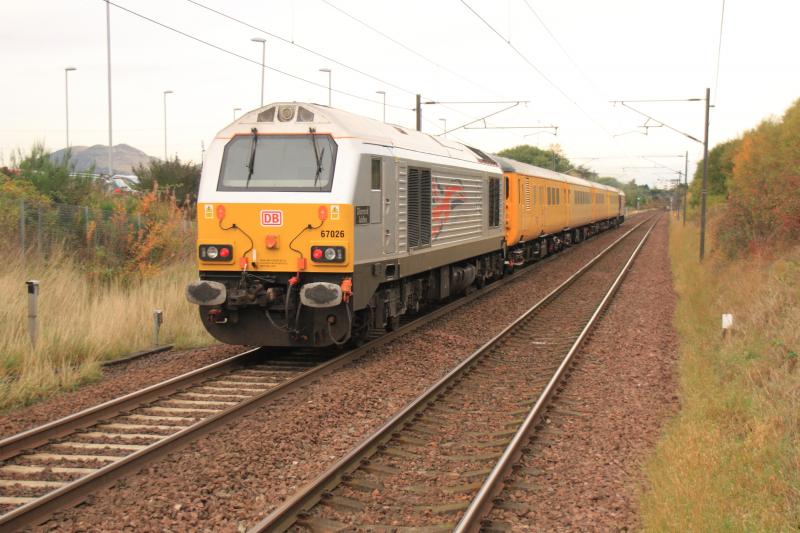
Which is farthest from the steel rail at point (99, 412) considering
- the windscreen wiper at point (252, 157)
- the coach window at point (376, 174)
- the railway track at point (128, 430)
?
the coach window at point (376, 174)

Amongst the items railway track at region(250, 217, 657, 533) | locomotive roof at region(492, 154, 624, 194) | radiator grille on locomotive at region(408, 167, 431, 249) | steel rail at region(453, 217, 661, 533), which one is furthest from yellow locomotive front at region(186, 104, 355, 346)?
locomotive roof at region(492, 154, 624, 194)

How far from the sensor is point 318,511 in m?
5.56

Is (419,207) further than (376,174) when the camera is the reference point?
Yes

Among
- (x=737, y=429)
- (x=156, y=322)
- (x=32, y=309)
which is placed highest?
(x=32, y=309)

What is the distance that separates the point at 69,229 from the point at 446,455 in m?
11.2

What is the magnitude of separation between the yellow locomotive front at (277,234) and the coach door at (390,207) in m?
1.14

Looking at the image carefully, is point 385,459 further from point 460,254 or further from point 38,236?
point 38,236

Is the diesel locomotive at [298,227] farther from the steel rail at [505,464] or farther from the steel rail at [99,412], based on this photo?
the steel rail at [505,464]

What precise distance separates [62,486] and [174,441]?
3.75 feet

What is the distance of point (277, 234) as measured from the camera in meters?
9.87

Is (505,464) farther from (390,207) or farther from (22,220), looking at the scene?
(22,220)

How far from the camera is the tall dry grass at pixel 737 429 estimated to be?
547 centimetres

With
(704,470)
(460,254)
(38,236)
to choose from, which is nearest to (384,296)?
(460,254)

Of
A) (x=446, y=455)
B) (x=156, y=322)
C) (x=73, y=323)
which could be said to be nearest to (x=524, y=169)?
(x=156, y=322)
